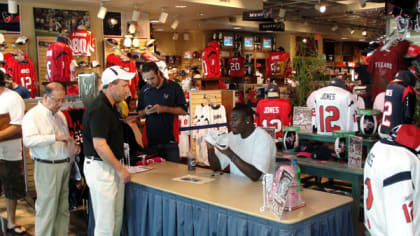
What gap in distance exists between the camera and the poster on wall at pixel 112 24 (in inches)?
374

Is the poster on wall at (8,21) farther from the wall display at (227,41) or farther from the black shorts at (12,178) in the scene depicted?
the wall display at (227,41)

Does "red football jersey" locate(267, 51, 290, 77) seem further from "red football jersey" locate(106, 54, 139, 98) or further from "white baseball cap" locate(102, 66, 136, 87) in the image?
"white baseball cap" locate(102, 66, 136, 87)

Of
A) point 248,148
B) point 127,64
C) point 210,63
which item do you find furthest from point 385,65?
point 210,63

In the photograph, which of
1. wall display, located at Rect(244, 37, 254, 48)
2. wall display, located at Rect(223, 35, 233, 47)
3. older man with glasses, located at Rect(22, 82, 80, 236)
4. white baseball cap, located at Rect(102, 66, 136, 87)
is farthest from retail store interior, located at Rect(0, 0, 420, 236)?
wall display, located at Rect(244, 37, 254, 48)

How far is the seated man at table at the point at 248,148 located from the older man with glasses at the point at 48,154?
62.7 inches

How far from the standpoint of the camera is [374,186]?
223cm

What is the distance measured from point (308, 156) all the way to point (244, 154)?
1.74 m

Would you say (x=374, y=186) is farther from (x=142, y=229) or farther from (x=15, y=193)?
(x=15, y=193)

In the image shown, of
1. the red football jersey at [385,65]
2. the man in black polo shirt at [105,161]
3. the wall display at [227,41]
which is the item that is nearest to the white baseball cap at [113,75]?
the man in black polo shirt at [105,161]

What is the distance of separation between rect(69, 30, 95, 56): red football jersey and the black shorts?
458cm

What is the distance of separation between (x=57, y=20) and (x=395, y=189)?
27.4 ft

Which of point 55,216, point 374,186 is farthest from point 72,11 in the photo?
point 374,186

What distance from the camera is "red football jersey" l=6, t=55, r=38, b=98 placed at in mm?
8219

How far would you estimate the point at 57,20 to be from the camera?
29.2 ft
